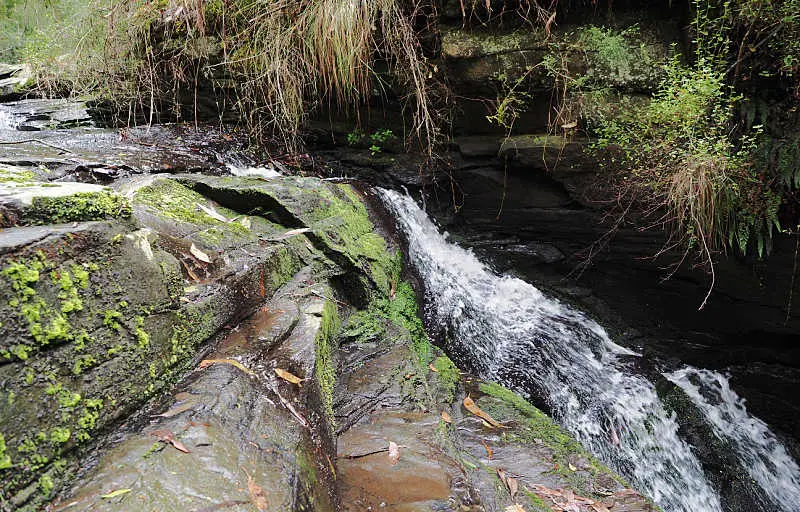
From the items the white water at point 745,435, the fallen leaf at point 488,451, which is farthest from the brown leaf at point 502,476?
the white water at point 745,435

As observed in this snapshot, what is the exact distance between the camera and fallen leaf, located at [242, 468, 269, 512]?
132 centimetres

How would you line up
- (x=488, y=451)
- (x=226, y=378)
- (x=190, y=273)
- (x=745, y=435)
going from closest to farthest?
(x=226, y=378)
(x=190, y=273)
(x=488, y=451)
(x=745, y=435)

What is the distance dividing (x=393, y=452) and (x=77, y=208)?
164 cm

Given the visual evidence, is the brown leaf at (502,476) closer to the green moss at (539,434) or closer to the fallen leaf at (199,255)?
the green moss at (539,434)

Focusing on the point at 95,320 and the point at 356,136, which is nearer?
the point at 95,320

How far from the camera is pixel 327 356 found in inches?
93.7

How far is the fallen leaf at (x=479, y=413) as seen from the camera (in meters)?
2.85

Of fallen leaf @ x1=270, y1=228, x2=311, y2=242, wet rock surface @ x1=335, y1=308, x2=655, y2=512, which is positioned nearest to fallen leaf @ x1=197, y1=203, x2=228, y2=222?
fallen leaf @ x1=270, y1=228, x2=311, y2=242

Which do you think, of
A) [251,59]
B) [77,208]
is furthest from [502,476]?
[251,59]

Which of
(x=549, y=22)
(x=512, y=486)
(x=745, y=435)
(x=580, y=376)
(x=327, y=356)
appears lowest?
(x=745, y=435)

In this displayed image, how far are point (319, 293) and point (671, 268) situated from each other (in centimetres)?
345

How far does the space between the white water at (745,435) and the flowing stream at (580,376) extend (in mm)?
11

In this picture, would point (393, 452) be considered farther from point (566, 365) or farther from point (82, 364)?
point (566, 365)

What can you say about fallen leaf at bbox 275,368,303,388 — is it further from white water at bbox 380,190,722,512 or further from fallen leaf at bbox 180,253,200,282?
white water at bbox 380,190,722,512
